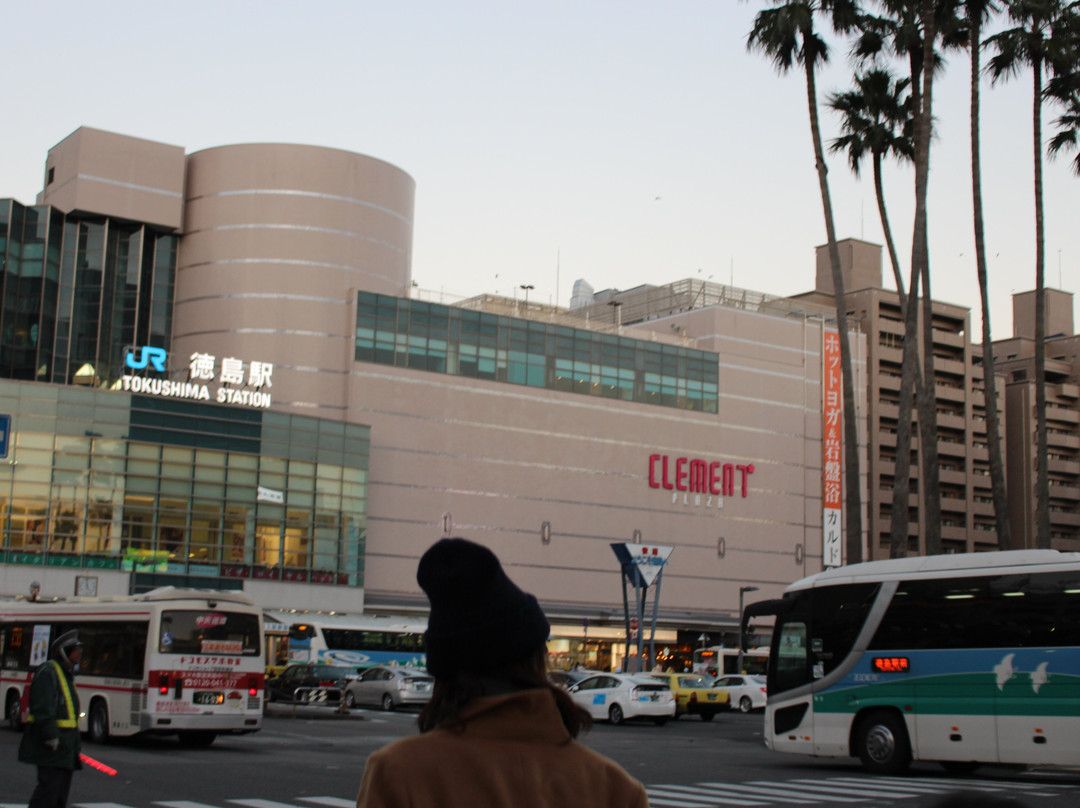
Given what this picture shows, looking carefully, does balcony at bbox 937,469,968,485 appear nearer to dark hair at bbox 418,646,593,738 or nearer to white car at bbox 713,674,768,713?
white car at bbox 713,674,768,713

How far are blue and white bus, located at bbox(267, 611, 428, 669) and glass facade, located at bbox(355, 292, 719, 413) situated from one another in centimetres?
1980

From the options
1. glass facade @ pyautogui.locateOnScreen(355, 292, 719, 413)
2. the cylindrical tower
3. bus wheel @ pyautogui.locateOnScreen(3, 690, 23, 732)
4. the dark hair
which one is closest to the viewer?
the dark hair

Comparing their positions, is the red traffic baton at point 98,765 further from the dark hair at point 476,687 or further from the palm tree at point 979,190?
the palm tree at point 979,190

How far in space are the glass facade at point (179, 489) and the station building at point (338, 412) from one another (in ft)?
0.39

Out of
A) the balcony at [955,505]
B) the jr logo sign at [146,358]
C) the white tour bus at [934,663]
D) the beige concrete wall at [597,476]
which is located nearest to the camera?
the white tour bus at [934,663]

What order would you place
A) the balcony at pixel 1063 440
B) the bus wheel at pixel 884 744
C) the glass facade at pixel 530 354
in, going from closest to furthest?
1. the bus wheel at pixel 884 744
2. the glass facade at pixel 530 354
3. the balcony at pixel 1063 440

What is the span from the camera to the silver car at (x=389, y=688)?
134ft

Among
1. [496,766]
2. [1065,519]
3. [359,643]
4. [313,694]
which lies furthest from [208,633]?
[1065,519]

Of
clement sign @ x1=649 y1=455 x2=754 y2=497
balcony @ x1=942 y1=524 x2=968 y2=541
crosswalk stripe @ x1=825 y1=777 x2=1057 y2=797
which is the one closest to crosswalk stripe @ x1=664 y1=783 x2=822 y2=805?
crosswalk stripe @ x1=825 y1=777 x2=1057 y2=797

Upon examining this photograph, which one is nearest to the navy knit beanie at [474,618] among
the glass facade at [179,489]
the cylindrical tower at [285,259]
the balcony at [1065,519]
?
the glass facade at [179,489]

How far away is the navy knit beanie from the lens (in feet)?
9.75

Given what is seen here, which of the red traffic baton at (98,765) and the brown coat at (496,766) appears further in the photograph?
the red traffic baton at (98,765)

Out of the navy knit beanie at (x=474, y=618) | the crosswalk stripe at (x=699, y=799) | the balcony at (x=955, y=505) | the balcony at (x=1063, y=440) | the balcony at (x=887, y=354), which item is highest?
the balcony at (x=887, y=354)

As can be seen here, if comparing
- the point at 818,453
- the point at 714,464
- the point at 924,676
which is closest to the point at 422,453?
the point at 714,464
